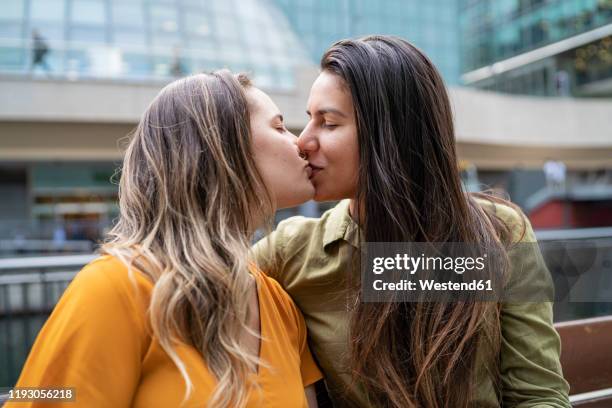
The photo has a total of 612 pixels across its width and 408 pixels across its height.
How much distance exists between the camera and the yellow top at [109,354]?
1.39 meters

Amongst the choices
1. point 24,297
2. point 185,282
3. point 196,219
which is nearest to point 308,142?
point 196,219

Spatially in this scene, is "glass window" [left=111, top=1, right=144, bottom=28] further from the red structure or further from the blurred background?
the red structure

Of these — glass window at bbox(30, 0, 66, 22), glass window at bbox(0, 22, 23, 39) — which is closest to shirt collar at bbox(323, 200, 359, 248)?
glass window at bbox(0, 22, 23, 39)

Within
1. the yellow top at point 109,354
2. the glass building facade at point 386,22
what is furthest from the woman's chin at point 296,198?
the glass building facade at point 386,22

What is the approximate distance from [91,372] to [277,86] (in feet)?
75.0

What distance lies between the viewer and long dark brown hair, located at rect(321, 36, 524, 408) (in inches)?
79.2

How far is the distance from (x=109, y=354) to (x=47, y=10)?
25.0 metres

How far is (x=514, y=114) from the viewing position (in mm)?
31766

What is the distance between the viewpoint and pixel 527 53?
3169 centimetres

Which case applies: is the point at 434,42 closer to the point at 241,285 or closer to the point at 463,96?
the point at 463,96

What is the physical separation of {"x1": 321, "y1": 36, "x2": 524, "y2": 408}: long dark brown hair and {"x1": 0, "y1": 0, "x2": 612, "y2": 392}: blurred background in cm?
1219

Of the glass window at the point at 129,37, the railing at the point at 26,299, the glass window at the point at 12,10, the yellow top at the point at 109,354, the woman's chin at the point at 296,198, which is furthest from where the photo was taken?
the glass window at the point at 129,37

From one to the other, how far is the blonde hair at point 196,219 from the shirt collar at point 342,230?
1.87ft

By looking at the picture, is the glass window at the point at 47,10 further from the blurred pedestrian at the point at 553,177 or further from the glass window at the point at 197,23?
the blurred pedestrian at the point at 553,177
